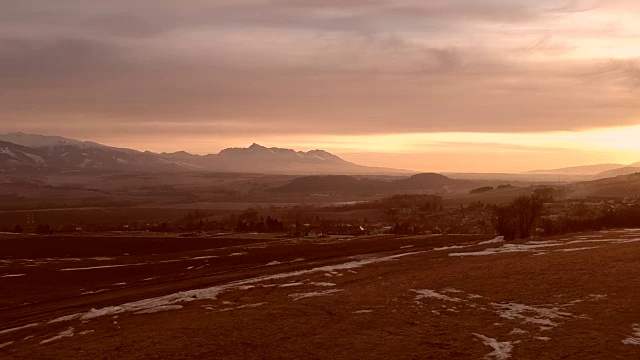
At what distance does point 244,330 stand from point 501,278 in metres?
21.4

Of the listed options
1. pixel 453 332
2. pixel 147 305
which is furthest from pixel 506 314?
pixel 147 305

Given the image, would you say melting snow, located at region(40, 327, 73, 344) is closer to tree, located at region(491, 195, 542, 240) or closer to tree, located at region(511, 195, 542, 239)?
tree, located at region(491, 195, 542, 240)

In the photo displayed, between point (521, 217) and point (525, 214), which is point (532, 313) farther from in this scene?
point (525, 214)

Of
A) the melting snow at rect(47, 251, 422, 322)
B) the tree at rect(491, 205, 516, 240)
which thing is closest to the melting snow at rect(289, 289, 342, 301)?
the melting snow at rect(47, 251, 422, 322)

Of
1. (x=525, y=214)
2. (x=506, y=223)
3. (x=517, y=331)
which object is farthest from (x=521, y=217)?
(x=517, y=331)

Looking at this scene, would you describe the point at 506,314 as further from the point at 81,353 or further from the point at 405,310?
the point at 81,353

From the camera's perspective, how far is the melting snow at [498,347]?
25188 mm

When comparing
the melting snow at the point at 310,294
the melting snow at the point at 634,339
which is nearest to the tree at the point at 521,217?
the melting snow at the point at 310,294

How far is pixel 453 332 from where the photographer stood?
29484mm

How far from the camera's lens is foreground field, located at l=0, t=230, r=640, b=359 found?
2781cm

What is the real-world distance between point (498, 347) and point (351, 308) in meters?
12.3

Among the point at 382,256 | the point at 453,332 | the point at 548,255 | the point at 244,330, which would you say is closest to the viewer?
the point at 453,332

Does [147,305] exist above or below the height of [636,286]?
below

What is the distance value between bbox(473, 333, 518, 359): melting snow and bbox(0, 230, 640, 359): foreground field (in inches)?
3.3
